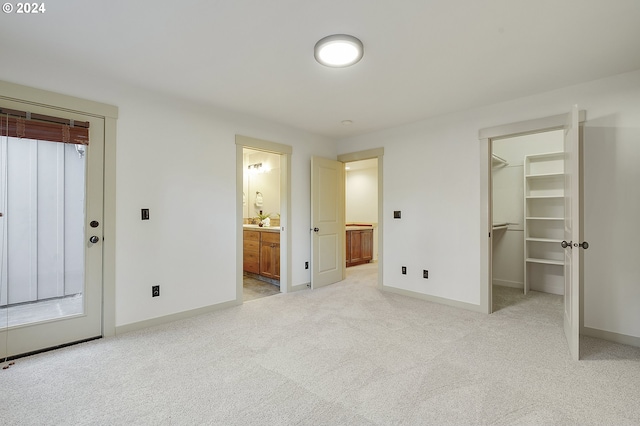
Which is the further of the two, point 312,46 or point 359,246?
point 359,246

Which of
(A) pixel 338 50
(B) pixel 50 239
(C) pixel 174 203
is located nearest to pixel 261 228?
(C) pixel 174 203

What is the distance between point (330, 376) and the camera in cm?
211

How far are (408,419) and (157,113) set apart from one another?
336 centimetres

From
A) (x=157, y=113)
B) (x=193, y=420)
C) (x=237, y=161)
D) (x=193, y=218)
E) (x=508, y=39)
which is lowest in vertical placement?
(x=193, y=420)

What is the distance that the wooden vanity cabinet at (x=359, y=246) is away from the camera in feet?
20.8

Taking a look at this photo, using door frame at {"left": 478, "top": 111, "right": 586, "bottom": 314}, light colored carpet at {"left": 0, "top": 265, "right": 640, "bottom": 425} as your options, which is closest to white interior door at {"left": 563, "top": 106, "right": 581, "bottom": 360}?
light colored carpet at {"left": 0, "top": 265, "right": 640, "bottom": 425}

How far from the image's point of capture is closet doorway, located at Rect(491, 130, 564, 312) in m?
4.29

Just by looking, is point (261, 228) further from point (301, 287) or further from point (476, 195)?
point (476, 195)

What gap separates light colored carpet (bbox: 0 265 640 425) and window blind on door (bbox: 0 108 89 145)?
1.75 metres

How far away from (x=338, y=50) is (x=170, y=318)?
3015 millimetres

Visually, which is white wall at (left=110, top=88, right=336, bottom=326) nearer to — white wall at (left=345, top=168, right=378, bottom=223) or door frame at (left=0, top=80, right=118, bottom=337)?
door frame at (left=0, top=80, right=118, bottom=337)

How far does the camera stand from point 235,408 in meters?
1.76

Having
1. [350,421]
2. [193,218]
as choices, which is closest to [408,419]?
[350,421]

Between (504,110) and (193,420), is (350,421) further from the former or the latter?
(504,110)
